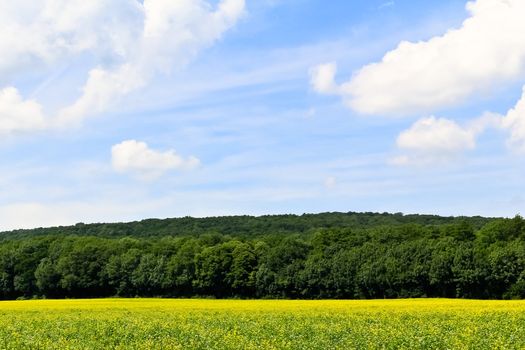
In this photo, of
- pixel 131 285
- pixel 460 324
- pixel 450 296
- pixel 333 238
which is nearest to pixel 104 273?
pixel 131 285

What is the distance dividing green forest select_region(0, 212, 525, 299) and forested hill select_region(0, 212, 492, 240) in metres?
58.7

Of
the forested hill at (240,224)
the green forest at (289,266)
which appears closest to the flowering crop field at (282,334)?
the green forest at (289,266)

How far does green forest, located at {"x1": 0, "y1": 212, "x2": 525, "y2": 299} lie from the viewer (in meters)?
79.0

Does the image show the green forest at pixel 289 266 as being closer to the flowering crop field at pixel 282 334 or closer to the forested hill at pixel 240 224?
the flowering crop field at pixel 282 334

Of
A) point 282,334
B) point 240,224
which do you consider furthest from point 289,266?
point 240,224

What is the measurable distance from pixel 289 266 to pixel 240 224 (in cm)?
9839

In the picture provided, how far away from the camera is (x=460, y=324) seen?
3119cm

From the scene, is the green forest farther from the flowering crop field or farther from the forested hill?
the forested hill

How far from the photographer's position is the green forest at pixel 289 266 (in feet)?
259

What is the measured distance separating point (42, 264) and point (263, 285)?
37.4 meters

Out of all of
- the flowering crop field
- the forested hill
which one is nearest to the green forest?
the flowering crop field

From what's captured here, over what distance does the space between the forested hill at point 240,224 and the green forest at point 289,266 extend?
58.7 metres

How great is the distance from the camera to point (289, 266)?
89.0 metres

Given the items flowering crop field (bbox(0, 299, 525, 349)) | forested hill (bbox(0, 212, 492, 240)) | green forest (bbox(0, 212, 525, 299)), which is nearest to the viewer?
flowering crop field (bbox(0, 299, 525, 349))
